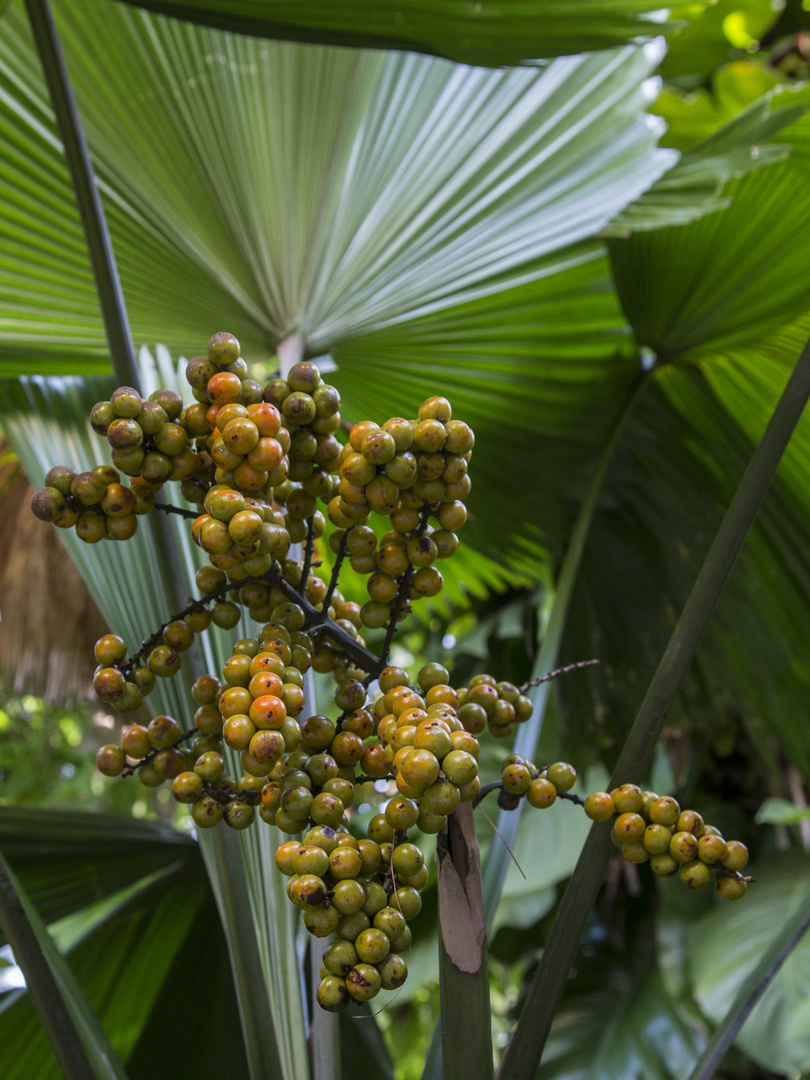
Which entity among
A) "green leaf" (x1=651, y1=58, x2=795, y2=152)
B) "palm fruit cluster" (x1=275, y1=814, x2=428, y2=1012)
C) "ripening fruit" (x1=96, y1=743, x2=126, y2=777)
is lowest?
"palm fruit cluster" (x1=275, y1=814, x2=428, y2=1012)

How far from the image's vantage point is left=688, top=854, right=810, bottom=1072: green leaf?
5.16 feet

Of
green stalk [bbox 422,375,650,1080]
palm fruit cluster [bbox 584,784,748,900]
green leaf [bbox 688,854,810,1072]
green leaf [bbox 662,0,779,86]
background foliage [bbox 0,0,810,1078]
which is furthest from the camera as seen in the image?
green leaf [bbox 662,0,779,86]

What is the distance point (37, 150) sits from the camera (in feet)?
3.08

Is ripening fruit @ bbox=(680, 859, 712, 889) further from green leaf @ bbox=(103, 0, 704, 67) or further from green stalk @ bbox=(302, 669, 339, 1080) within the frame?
green leaf @ bbox=(103, 0, 704, 67)

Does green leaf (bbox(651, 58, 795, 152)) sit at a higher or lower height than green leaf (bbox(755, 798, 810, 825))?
higher

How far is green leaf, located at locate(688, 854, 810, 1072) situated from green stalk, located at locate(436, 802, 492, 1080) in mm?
1245

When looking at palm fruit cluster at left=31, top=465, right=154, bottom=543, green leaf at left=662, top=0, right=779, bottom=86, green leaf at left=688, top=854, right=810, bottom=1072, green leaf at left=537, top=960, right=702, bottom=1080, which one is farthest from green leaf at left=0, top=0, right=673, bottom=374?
green leaf at left=537, top=960, right=702, bottom=1080

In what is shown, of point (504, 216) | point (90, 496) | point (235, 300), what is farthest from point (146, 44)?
point (90, 496)

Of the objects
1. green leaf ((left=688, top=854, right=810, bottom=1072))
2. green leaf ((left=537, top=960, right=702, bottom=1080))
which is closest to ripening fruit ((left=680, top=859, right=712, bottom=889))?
green leaf ((left=688, top=854, right=810, bottom=1072))

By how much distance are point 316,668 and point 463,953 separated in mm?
199

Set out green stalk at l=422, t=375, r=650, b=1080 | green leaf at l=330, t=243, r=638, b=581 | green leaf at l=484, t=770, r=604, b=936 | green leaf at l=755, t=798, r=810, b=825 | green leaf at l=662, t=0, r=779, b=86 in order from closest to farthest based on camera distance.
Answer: green stalk at l=422, t=375, r=650, b=1080
green leaf at l=330, t=243, r=638, b=581
green leaf at l=755, t=798, r=810, b=825
green leaf at l=484, t=770, r=604, b=936
green leaf at l=662, t=0, r=779, b=86

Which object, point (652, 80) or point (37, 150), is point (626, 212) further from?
point (37, 150)

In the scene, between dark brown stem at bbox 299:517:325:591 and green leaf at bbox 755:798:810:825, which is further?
green leaf at bbox 755:798:810:825

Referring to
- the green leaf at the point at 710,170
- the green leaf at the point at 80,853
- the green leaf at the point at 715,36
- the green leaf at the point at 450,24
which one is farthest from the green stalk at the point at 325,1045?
the green leaf at the point at 715,36
